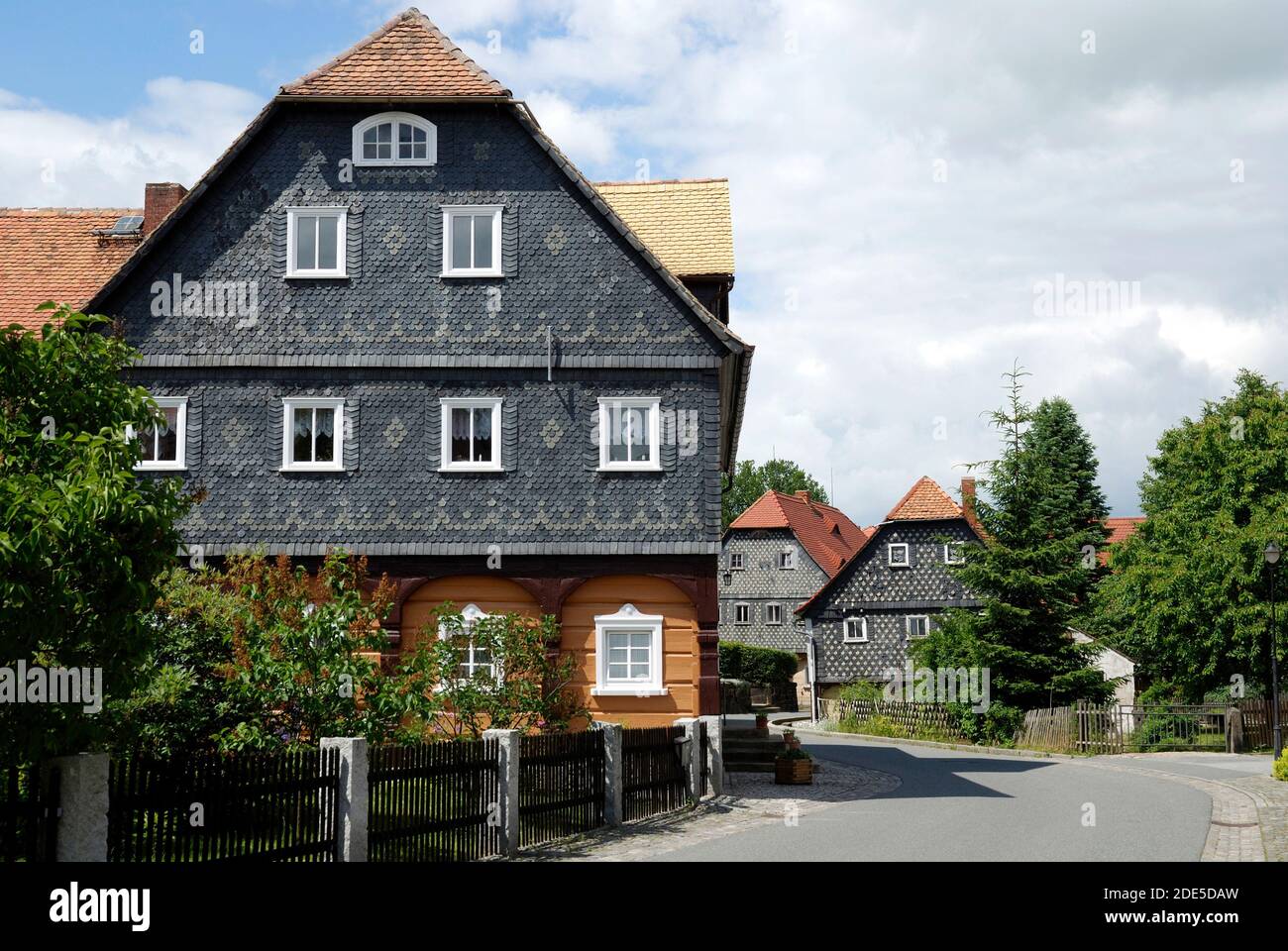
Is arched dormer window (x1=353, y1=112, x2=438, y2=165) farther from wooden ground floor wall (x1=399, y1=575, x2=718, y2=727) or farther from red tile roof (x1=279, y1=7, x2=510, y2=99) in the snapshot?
wooden ground floor wall (x1=399, y1=575, x2=718, y2=727)

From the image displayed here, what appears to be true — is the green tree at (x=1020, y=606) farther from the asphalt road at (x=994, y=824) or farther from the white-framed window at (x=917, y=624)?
the white-framed window at (x=917, y=624)

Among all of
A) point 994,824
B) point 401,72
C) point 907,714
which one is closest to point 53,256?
point 401,72

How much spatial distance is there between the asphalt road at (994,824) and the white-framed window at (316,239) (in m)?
12.8

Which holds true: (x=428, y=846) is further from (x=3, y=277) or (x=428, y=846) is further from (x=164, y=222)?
(x=3, y=277)

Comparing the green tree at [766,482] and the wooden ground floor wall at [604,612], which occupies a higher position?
the green tree at [766,482]

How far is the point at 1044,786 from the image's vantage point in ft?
80.6

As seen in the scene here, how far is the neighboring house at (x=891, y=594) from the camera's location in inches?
2110

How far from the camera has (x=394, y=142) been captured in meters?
24.3

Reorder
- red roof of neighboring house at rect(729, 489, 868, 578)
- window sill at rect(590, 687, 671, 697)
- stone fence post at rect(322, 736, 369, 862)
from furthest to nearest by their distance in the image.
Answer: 1. red roof of neighboring house at rect(729, 489, 868, 578)
2. window sill at rect(590, 687, 671, 697)
3. stone fence post at rect(322, 736, 369, 862)

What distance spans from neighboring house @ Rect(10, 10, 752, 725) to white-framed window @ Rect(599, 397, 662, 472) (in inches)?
1.5

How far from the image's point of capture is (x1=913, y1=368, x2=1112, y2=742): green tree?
36219 millimetres

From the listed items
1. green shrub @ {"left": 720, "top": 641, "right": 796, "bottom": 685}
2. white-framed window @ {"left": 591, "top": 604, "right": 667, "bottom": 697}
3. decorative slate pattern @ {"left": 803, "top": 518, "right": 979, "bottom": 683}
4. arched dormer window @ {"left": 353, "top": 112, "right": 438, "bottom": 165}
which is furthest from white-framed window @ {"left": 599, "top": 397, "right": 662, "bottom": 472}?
green shrub @ {"left": 720, "top": 641, "right": 796, "bottom": 685}

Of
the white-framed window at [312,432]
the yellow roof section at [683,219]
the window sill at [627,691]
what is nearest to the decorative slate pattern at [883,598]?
the yellow roof section at [683,219]

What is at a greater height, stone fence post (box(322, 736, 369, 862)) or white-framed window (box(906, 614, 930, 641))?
white-framed window (box(906, 614, 930, 641))
